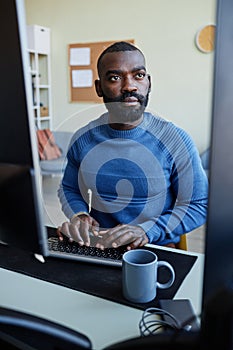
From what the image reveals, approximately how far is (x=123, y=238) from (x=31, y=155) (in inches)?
23.4

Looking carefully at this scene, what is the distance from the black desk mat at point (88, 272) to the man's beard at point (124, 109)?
0.53 m

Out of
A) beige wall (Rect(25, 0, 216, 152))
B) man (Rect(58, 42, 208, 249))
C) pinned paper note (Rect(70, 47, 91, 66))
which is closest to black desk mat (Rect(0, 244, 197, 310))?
man (Rect(58, 42, 208, 249))

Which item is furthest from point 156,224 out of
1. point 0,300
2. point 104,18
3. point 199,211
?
point 104,18

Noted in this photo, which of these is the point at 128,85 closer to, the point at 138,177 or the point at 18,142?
the point at 138,177

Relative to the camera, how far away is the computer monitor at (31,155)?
41cm

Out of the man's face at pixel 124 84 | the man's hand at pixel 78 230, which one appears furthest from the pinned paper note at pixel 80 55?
the man's hand at pixel 78 230

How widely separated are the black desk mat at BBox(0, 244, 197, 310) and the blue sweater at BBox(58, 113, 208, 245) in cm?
24

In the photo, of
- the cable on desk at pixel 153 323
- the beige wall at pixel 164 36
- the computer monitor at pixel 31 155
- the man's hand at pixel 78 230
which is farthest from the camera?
the beige wall at pixel 164 36

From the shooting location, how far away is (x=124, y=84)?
1.28 meters

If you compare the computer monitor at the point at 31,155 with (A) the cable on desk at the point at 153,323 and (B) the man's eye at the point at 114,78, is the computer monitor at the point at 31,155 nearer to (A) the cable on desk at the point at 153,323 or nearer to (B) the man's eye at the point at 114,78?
(A) the cable on desk at the point at 153,323

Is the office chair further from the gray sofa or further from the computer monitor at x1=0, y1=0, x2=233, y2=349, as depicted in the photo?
the gray sofa

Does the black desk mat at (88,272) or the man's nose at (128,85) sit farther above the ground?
the man's nose at (128,85)

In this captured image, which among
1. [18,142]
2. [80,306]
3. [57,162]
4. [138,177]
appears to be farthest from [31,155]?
[57,162]

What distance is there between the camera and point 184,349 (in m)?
0.43
